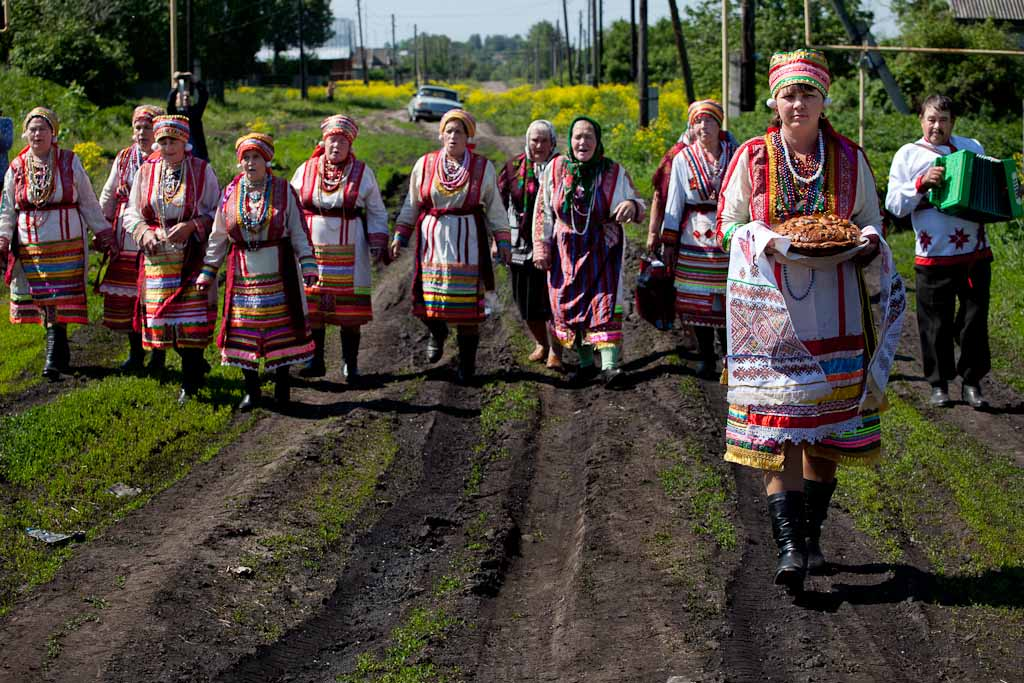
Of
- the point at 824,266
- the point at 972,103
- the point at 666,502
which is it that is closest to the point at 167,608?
the point at 666,502

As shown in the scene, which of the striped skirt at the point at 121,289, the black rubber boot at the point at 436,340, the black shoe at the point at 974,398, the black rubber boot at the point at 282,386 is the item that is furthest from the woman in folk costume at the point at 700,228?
the striped skirt at the point at 121,289

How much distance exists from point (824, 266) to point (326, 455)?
3712mm

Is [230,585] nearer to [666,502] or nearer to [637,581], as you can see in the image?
[637,581]

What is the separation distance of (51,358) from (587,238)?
4337mm

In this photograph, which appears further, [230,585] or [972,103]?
[972,103]

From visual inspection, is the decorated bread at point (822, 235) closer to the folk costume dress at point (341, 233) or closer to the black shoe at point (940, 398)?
the black shoe at point (940, 398)

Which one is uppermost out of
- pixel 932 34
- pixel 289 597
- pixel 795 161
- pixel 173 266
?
pixel 932 34

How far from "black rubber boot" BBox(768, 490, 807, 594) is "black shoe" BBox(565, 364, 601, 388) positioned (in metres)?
4.14

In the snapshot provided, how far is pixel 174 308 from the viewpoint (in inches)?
365

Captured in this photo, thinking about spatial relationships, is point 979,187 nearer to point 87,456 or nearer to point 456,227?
point 456,227

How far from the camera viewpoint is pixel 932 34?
30.0 m

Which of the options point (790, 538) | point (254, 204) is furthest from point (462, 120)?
point (790, 538)

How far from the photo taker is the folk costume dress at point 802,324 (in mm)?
5543

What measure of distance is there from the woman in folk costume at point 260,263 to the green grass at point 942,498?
3.96m
